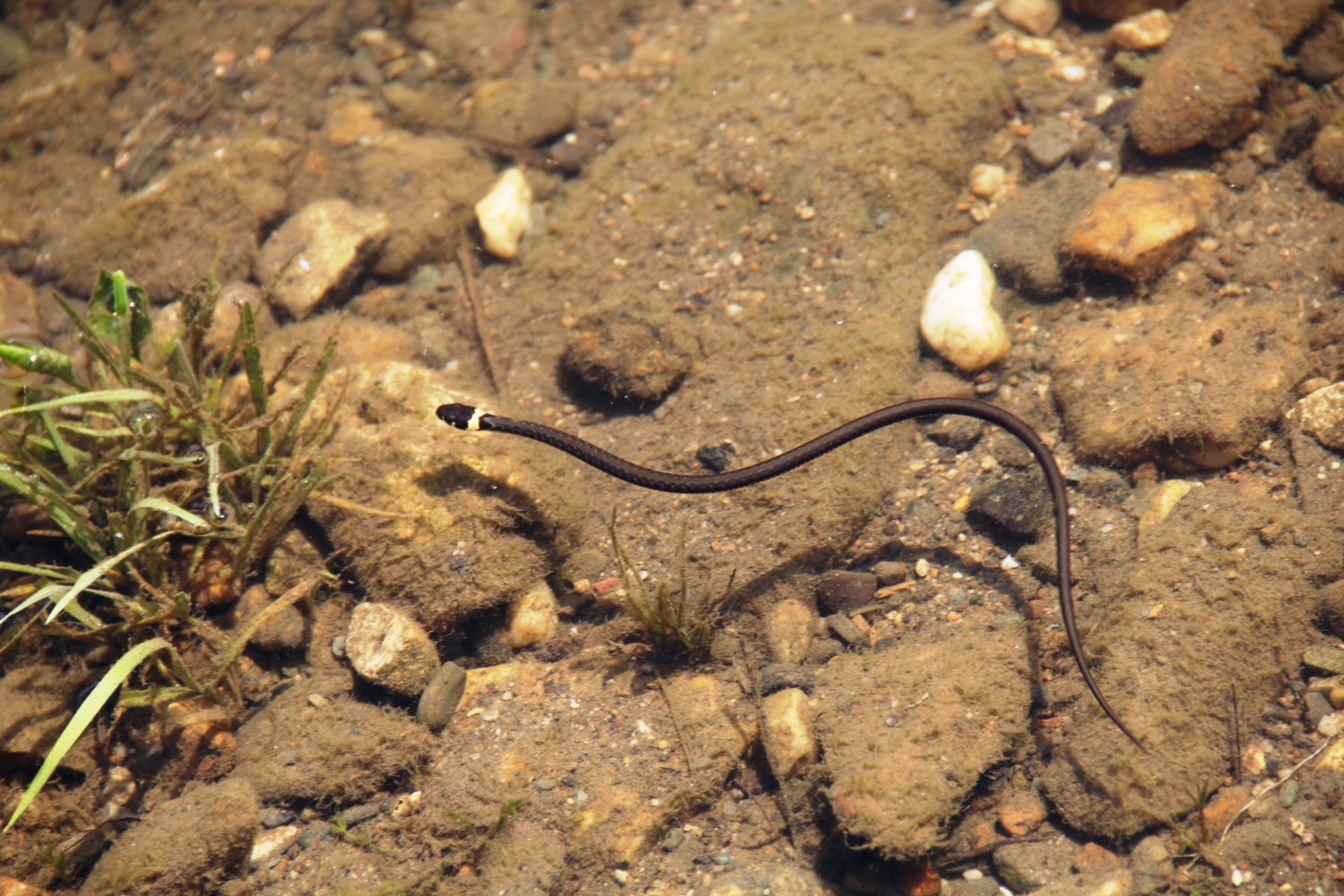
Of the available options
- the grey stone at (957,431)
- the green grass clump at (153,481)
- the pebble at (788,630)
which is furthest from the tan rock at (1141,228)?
the green grass clump at (153,481)

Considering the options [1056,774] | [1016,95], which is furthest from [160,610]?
[1016,95]

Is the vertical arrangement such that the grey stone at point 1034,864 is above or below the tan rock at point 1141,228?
below

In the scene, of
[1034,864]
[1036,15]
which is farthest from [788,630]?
[1036,15]

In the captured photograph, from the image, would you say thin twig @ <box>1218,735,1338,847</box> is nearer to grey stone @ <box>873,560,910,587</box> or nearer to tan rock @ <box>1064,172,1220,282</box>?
grey stone @ <box>873,560,910,587</box>

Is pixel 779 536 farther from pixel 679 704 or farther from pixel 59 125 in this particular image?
pixel 59 125

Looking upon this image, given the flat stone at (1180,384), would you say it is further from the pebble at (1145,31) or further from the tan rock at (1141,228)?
the pebble at (1145,31)

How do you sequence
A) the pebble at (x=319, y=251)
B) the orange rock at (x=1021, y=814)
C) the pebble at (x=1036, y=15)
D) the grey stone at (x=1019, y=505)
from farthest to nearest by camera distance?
1. the pebble at (x=1036, y=15)
2. the pebble at (x=319, y=251)
3. the grey stone at (x=1019, y=505)
4. the orange rock at (x=1021, y=814)
